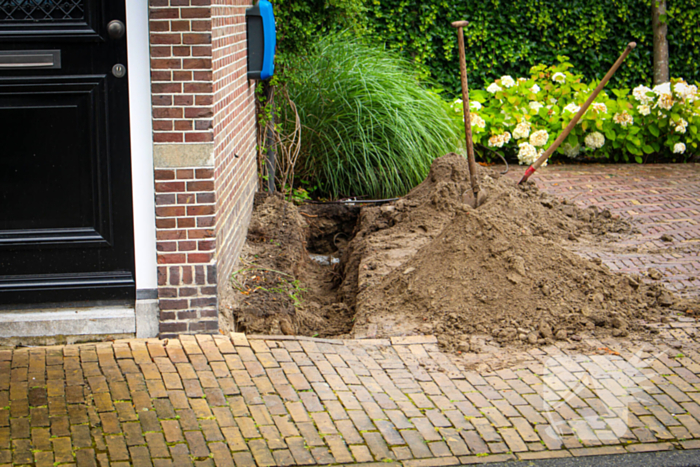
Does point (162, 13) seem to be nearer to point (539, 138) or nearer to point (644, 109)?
point (539, 138)

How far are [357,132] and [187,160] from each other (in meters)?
4.21

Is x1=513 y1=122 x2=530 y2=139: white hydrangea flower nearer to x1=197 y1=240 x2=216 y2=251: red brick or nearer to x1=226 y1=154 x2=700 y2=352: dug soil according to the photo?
x1=226 y1=154 x2=700 y2=352: dug soil

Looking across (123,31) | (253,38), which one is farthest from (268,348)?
(253,38)

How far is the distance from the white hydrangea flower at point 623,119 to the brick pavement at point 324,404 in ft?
20.6

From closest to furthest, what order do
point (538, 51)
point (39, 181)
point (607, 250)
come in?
point (39, 181) < point (607, 250) < point (538, 51)

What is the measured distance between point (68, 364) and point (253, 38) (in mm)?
3670

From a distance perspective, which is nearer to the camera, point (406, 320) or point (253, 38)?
point (406, 320)

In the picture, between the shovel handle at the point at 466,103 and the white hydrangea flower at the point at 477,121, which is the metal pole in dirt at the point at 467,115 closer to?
the shovel handle at the point at 466,103

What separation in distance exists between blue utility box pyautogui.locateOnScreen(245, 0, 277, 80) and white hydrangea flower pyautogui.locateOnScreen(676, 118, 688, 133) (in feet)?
20.4

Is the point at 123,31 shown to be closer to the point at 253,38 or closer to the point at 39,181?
the point at 39,181

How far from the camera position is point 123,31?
4070 millimetres

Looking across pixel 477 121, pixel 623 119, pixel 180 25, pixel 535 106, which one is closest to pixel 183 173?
pixel 180 25

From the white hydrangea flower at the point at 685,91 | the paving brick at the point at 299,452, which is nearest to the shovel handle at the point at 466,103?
the paving brick at the point at 299,452

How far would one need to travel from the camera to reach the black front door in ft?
13.3
